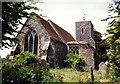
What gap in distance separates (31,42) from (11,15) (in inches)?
903

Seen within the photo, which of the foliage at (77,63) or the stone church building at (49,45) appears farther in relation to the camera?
the stone church building at (49,45)

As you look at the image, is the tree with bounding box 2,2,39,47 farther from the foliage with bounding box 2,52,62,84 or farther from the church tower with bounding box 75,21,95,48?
the church tower with bounding box 75,21,95,48

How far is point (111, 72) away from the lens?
1410 cm

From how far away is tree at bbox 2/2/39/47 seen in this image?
10.1m

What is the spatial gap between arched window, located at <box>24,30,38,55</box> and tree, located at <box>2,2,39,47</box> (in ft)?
72.4

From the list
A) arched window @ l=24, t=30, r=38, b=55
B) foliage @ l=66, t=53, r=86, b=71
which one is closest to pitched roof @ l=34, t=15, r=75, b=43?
arched window @ l=24, t=30, r=38, b=55

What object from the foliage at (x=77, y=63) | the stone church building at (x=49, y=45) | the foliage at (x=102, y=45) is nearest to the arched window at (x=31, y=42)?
the stone church building at (x=49, y=45)

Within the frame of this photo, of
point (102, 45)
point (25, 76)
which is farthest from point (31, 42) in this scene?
point (25, 76)

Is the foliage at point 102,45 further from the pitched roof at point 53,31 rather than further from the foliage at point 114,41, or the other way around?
the pitched roof at point 53,31

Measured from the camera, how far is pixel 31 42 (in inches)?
1299

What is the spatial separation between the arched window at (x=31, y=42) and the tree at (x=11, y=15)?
22.1 meters

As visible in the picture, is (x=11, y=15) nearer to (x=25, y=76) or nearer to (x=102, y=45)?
(x=25, y=76)

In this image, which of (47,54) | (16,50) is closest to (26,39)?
(16,50)

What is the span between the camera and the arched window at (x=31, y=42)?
3259 cm
